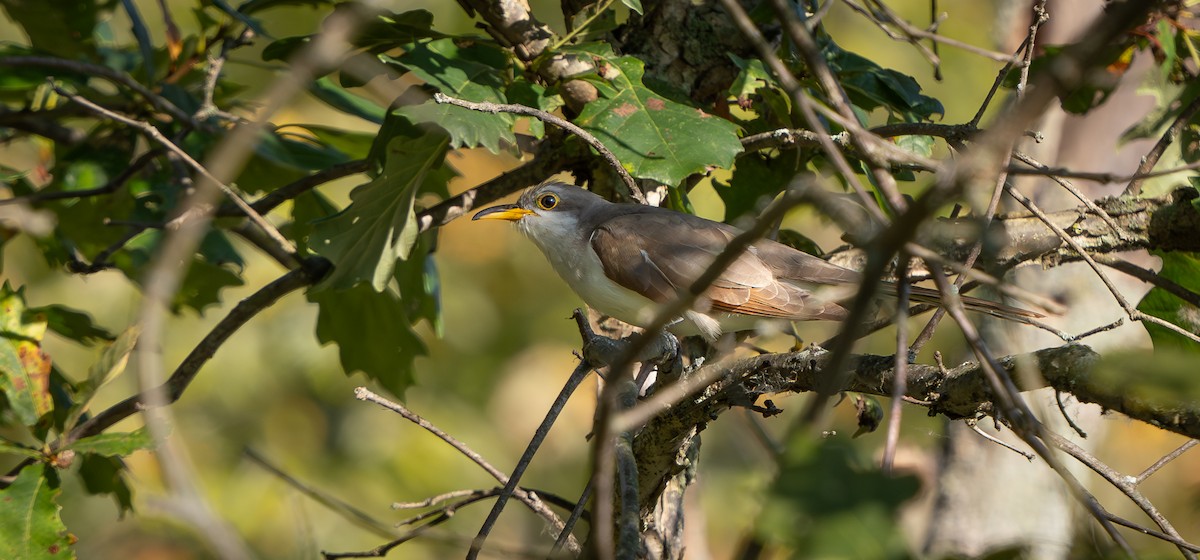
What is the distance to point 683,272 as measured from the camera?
386cm

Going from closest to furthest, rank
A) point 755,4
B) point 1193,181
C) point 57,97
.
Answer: point 1193,181
point 755,4
point 57,97

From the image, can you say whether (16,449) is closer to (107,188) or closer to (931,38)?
(107,188)

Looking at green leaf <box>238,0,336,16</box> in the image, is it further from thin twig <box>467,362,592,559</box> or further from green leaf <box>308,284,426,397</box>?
thin twig <box>467,362,592,559</box>

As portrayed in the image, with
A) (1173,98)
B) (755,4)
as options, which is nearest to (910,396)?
(755,4)

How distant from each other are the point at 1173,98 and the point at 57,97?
4.98 m

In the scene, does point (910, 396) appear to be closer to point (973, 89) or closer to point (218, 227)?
point (218, 227)

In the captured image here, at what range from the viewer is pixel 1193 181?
2943 mm

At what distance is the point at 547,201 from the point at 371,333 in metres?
0.98

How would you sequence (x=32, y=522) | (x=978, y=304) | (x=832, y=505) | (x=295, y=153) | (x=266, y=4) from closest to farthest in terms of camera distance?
(x=832, y=505) < (x=32, y=522) < (x=978, y=304) < (x=266, y=4) < (x=295, y=153)

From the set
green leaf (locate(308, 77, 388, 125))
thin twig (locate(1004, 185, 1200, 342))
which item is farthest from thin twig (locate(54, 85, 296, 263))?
thin twig (locate(1004, 185, 1200, 342))

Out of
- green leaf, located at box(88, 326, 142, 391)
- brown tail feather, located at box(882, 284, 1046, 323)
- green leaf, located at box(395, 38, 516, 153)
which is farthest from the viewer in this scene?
brown tail feather, located at box(882, 284, 1046, 323)

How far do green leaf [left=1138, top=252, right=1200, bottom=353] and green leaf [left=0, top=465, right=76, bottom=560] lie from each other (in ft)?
10.9

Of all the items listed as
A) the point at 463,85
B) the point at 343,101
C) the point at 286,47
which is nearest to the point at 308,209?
the point at 343,101

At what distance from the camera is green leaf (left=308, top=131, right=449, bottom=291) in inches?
131
